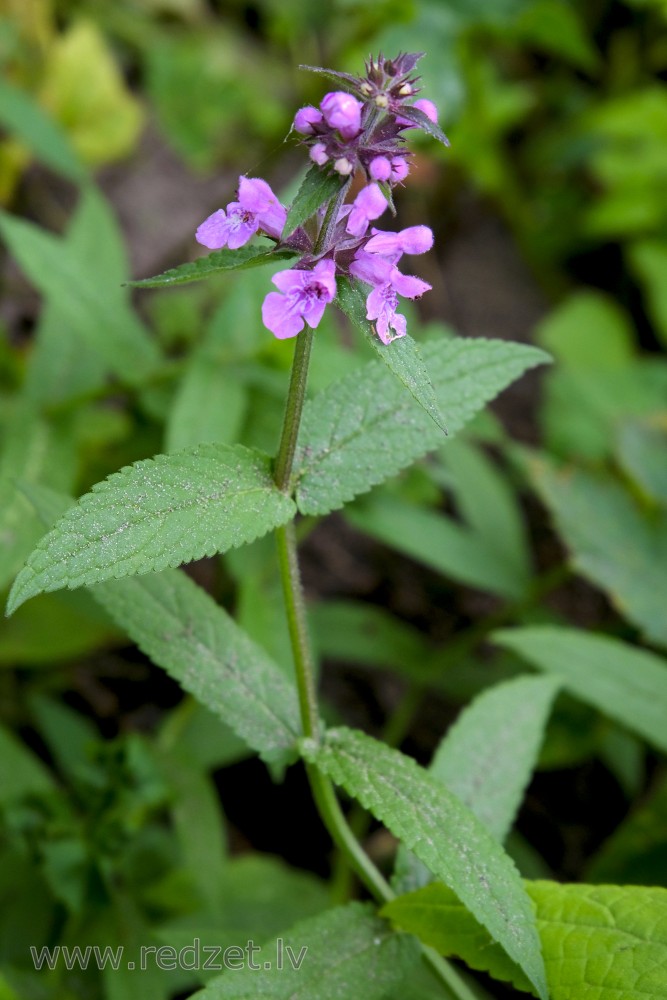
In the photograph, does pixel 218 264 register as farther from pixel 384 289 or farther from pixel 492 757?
pixel 492 757

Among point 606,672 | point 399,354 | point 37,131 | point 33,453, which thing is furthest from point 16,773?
point 37,131

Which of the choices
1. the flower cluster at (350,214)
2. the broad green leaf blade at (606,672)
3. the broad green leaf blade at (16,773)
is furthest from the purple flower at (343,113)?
the broad green leaf blade at (16,773)

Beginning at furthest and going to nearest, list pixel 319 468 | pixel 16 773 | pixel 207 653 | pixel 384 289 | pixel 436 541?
pixel 436 541, pixel 16 773, pixel 207 653, pixel 319 468, pixel 384 289

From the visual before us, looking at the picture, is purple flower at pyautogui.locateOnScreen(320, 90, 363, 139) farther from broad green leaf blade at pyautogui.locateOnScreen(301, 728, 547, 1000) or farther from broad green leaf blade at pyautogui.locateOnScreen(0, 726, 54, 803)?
broad green leaf blade at pyautogui.locateOnScreen(0, 726, 54, 803)

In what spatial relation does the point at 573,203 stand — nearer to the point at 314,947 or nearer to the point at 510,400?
the point at 510,400

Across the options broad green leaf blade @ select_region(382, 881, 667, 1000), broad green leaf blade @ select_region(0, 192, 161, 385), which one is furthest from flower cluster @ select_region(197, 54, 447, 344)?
broad green leaf blade @ select_region(0, 192, 161, 385)

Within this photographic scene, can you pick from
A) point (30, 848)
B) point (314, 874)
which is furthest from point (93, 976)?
point (314, 874)
